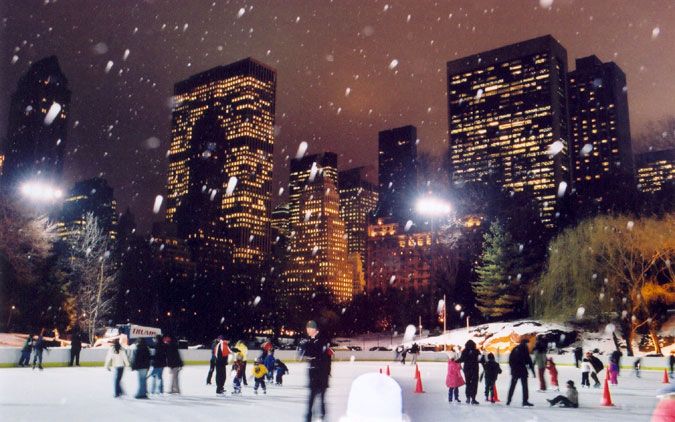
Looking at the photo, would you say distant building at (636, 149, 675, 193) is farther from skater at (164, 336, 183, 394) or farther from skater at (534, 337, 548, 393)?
skater at (164, 336, 183, 394)

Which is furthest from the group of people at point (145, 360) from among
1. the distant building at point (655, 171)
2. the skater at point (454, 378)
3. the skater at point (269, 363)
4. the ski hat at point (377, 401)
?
the distant building at point (655, 171)

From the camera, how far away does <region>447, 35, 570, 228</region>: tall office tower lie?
468ft

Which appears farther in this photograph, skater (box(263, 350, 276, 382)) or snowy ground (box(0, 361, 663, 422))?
skater (box(263, 350, 276, 382))

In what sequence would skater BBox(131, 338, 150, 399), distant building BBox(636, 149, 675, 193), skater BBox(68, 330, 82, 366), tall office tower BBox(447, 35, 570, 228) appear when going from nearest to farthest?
skater BBox(131, 338, 150, 399) → skater BBox(68, 330, 82, 366) → distant building BBox(636, 149, 675, 193) → tall office tower BBox(447, 35, 570, 228)

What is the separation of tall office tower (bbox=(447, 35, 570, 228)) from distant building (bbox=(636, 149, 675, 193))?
186 feet

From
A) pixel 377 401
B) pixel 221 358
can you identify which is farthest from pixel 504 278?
pixel 377 401

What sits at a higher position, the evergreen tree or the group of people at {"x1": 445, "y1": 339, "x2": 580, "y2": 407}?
the evergreen tree

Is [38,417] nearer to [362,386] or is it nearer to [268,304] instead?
[362,386]

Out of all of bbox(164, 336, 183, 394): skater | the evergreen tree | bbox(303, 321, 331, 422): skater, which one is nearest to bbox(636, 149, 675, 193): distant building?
the evergreen tree

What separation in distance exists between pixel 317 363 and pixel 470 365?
5.93m

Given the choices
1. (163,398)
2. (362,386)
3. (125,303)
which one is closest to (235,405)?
(163,398)

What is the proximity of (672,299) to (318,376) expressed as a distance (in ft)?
133

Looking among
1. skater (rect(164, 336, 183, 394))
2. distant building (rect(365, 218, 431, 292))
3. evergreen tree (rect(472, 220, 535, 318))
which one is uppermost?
distant building (rect(365, 218, 431, 292))

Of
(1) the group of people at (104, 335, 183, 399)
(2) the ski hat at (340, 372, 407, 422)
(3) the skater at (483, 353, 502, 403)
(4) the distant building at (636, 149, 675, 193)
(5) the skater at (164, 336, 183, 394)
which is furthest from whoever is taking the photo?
(4) the distant building at (636, 149, 675, 193)
